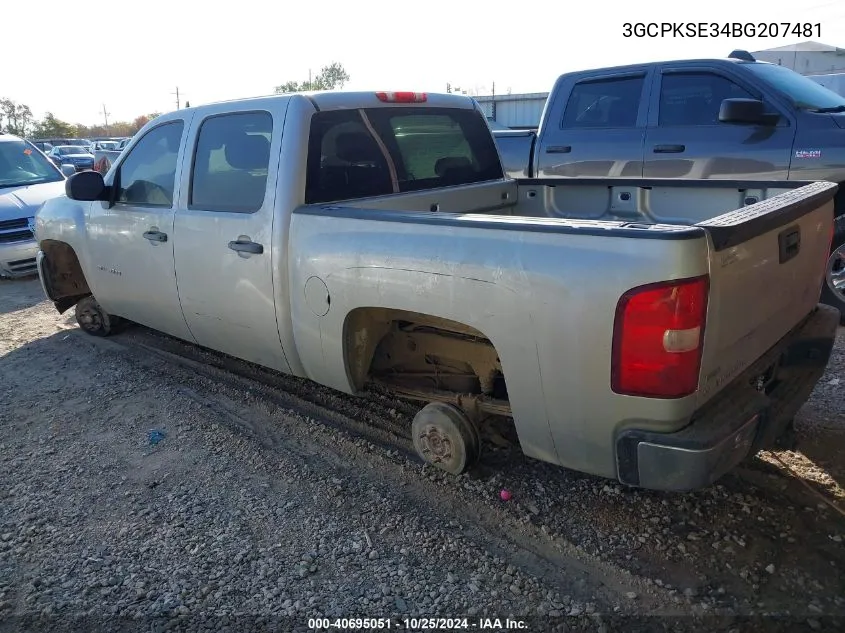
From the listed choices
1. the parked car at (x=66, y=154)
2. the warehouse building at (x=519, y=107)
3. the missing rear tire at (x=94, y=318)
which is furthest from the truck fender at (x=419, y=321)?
the parked car at (x=66, y=154)

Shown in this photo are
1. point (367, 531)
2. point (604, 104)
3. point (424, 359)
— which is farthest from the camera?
point (604, 104)

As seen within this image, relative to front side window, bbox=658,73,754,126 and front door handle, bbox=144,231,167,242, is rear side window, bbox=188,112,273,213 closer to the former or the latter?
front door handle, bbox=144,231,167,242

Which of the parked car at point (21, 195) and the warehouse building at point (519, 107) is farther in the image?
the warehouse building at point (519, 107)

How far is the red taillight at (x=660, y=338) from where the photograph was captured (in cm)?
223

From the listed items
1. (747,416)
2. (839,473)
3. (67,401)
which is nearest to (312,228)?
(747,416)

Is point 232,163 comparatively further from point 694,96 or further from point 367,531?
point 694,96

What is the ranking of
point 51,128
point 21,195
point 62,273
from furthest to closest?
point 51,128, point 21,195, point 62,273

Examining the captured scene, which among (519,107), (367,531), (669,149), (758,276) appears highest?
(519,107)

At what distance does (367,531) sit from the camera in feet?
9.81

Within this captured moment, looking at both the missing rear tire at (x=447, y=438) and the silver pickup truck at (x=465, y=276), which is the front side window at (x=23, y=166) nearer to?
the silver pickup truck at (x=465, y=276)

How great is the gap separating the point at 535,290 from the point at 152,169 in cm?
314

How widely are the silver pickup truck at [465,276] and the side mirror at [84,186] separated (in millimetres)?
14

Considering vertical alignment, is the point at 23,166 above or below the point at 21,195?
above

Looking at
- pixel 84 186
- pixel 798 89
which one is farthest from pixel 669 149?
pixel 84 186
